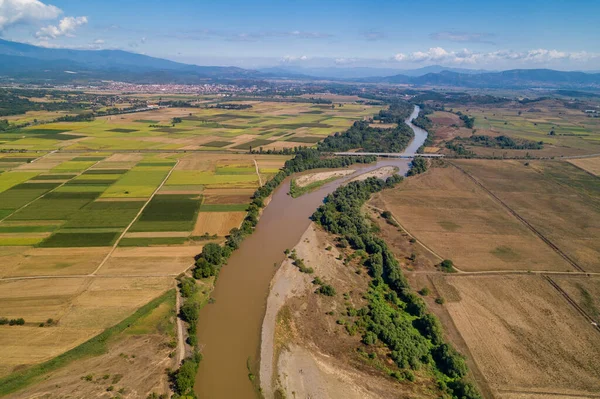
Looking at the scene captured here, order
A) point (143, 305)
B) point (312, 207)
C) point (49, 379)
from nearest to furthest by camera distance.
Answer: point (49, 379)
point (143, 305)
point (312, 207)

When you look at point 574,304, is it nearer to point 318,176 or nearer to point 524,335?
point 524,335

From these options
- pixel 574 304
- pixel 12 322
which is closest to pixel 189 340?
pixel 12 322

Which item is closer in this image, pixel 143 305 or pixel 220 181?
pixel 143 305

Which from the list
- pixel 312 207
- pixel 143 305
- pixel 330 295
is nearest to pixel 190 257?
pixel 143 305

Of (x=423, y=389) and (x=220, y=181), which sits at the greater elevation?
(x=220, y=181)

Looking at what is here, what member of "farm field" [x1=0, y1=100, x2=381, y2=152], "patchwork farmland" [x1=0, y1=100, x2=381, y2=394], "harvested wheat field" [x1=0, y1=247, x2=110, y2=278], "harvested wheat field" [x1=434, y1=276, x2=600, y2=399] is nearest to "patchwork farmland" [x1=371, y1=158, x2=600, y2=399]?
"harvested wheat field" [x1=434, y1=276, x2=600, y2=399]

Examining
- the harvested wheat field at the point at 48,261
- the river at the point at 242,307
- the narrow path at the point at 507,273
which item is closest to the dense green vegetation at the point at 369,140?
the river at the point at 242,307

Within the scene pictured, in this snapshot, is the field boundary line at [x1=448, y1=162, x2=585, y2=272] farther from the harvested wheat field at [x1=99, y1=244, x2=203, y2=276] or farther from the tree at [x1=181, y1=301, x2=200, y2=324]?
the harvested wheat field at [x1=99, y1=244, x2=203, y2=276]

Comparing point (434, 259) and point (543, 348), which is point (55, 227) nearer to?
point (434, 259)
